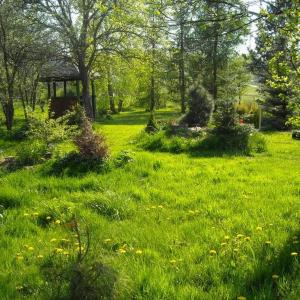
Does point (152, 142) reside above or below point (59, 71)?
below

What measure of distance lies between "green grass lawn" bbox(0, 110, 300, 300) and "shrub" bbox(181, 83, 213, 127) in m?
8.45

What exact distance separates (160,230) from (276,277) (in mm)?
1901

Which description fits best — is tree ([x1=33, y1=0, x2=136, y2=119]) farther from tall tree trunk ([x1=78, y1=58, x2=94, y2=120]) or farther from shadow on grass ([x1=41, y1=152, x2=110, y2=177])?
shadow on grass ([x1=41, y1=152, x2=110, y2=177])

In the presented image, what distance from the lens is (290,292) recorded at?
3582 millimetres

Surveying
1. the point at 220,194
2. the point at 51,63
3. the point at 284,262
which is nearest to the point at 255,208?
the point at 220,194

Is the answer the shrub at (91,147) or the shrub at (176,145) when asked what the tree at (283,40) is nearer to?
the shrub at (91,147)

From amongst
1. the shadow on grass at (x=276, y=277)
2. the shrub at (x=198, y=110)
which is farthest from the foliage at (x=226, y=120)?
the shadow on grass at (x=276, y=277)

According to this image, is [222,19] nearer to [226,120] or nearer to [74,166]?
[74,166]

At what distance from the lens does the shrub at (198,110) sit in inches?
703

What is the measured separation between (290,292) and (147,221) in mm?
2577

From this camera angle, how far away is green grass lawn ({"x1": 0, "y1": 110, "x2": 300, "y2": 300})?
3857mm

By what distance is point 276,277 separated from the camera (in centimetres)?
379

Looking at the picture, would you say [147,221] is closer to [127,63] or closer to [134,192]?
[134,192]

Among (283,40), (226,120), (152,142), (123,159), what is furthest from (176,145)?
(283,40)
